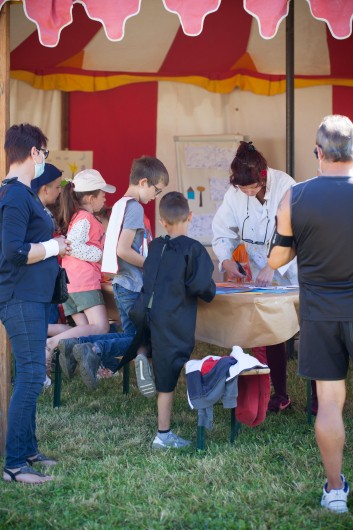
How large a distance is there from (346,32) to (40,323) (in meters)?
2.10

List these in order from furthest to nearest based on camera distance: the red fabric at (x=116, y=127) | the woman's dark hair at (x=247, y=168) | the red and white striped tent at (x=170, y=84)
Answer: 1. the red fabric at (x=116, y=127)
2. the red and white striped tent at (x=170, y=84)
3. the woman's dark hair at (x=247, y=168)

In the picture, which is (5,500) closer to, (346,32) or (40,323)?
(40,323)

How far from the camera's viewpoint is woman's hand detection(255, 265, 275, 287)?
15.4 feet

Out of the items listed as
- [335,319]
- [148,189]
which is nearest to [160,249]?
[148,189]

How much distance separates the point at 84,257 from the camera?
5.35 meters

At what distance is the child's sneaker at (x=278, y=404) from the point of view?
4906mm

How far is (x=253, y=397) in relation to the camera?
4.17 m

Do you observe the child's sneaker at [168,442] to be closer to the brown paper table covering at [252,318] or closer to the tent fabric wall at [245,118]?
the brown paper table covering at [252,318]

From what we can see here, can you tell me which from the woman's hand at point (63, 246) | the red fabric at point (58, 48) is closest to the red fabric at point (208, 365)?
Result: the woman's hand at point (63, 246)

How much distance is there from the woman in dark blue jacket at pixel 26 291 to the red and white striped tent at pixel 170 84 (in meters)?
4.16

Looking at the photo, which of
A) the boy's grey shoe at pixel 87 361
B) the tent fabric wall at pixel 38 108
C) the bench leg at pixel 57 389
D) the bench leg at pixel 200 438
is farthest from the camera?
the tent fabric wall at pixel 38 108

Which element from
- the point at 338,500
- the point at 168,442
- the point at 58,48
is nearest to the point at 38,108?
the point at 58,48

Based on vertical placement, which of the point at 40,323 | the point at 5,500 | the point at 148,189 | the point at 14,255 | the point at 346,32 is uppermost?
the point at 346,32

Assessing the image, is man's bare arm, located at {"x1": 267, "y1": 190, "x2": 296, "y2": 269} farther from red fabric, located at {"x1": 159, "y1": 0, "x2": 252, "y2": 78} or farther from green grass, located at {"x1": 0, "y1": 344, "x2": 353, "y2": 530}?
red fabric, located at {"x1": 159, "y1": 0, "x2": 252, "y2": 78}
